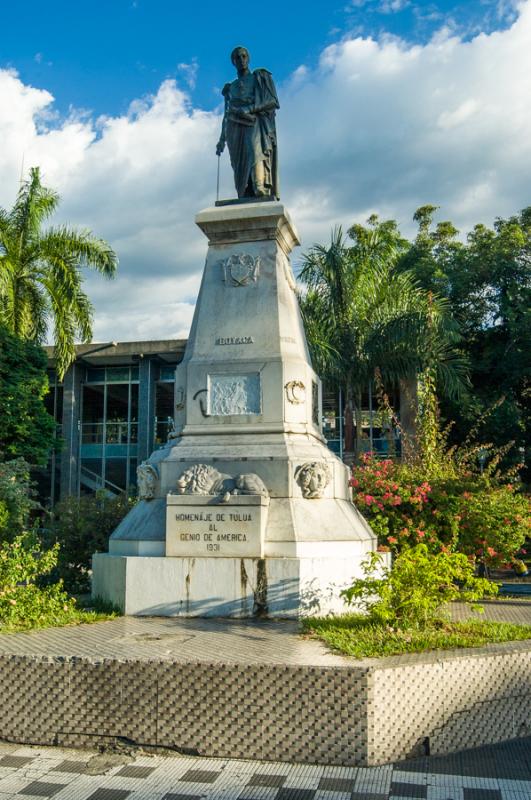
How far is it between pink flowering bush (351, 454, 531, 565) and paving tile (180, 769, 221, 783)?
6421mm

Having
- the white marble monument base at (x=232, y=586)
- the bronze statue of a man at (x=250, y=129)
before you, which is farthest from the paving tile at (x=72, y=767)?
the bronze statue of a man at (x=250, y=129)

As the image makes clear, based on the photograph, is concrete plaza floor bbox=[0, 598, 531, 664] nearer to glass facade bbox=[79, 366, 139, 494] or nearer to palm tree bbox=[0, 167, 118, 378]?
palm tree bbox=[0, 167, 118, 378]

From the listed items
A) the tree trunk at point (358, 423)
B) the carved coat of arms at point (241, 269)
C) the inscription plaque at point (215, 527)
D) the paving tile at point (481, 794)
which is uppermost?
the carved coat of arms at point (241, 269)

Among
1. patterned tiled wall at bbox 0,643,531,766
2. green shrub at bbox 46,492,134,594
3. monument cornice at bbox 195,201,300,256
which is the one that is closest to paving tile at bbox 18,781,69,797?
patterned tiled wall at bbox 0,643,531,766

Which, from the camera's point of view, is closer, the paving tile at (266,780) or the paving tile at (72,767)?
the paving tile at (266,780)

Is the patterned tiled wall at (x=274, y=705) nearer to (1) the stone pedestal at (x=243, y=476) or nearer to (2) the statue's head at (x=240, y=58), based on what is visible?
(1) the stone pedestal at (x=243, y=476)

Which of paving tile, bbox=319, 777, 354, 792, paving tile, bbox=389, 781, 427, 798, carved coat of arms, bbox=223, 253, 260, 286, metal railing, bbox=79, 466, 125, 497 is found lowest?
paving tile, bbox=389, 781, 427, 798

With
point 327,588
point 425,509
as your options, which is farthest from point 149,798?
point 425,509

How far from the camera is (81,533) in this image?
10.8 m

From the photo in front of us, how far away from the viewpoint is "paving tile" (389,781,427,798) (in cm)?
427

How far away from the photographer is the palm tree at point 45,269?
20.3 metres

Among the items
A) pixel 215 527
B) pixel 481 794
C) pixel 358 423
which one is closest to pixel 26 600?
pixel 215 527

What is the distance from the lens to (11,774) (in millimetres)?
4609

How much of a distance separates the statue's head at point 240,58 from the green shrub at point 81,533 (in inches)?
261
